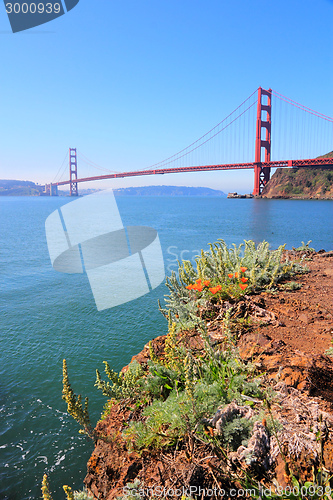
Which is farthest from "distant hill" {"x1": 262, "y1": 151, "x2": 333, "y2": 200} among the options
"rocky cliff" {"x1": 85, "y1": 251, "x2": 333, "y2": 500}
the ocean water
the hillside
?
"rocky cliff" {"x1": 85, "y1": 251, "x2": 333, "y2": 500}

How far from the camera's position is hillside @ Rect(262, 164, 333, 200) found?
69.4 metres

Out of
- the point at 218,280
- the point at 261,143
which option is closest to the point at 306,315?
the point at 218,280

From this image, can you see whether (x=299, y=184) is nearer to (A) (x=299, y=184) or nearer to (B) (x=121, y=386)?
(A) (x=299, y=184)

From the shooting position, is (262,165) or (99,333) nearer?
(99,333)

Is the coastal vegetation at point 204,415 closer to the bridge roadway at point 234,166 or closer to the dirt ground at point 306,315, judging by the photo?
the dirt ground at point 306,315

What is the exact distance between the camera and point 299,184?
74.6 meters

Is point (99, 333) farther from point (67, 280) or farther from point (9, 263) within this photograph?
point (9, 263)

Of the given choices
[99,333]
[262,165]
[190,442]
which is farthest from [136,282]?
[262,165]

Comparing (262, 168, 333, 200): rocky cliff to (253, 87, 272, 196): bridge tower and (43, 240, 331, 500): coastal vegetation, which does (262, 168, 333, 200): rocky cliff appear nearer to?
(253, 87, 272, 196): bridge tower

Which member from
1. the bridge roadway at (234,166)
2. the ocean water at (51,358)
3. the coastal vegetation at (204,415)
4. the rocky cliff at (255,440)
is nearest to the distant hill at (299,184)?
the bridge roadway at (234,166)

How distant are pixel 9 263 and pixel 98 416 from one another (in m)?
10.7

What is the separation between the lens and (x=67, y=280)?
10.1m

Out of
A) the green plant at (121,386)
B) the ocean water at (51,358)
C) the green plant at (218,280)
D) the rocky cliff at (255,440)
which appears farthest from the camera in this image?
the green plant at (218,280)

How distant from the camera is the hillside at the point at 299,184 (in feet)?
228
